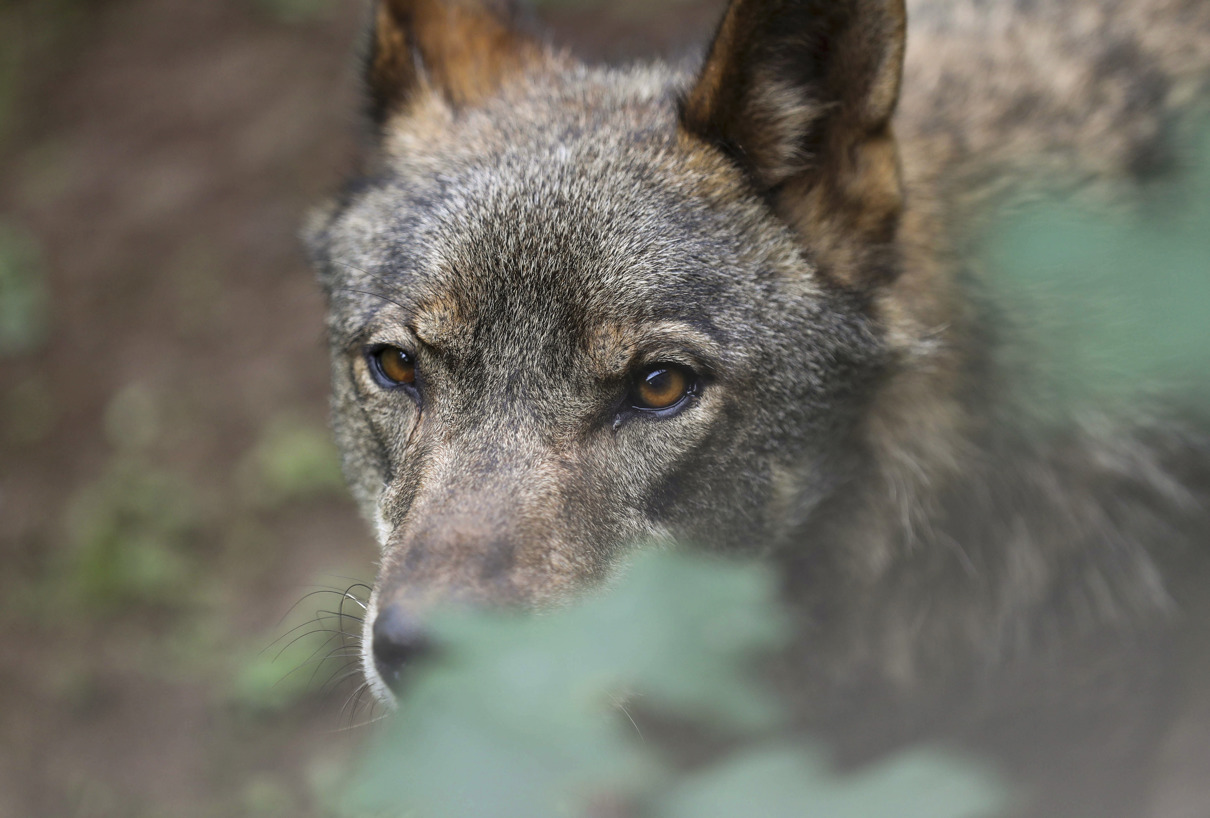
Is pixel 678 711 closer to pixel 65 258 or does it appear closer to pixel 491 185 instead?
pixel 491 185

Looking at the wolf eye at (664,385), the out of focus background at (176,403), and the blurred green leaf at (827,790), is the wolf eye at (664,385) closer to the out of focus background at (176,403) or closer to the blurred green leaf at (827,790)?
the out of focus background at (176,403)

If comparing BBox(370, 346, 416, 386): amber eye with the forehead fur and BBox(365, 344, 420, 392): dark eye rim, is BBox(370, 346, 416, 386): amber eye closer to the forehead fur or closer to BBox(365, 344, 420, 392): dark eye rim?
BBox(365, 344, 420, 392): dark eye rim

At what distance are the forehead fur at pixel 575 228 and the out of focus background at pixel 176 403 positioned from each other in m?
0.86

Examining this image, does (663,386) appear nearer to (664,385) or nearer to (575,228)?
(664,385)

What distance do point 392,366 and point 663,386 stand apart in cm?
86

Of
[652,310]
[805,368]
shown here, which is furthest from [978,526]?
[652,310]

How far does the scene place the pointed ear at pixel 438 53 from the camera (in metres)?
3.56

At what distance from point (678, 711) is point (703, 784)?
14cm

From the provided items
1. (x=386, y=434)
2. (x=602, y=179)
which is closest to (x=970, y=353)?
(x=602, y=179)

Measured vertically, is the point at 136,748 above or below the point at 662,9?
below

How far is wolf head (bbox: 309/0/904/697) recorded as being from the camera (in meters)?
2.71

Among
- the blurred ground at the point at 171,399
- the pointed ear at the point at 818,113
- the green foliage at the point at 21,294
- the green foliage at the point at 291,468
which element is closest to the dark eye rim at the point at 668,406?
the pointed ear at the point at 818,113

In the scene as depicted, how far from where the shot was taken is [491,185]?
3.02 metres

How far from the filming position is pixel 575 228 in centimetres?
287
